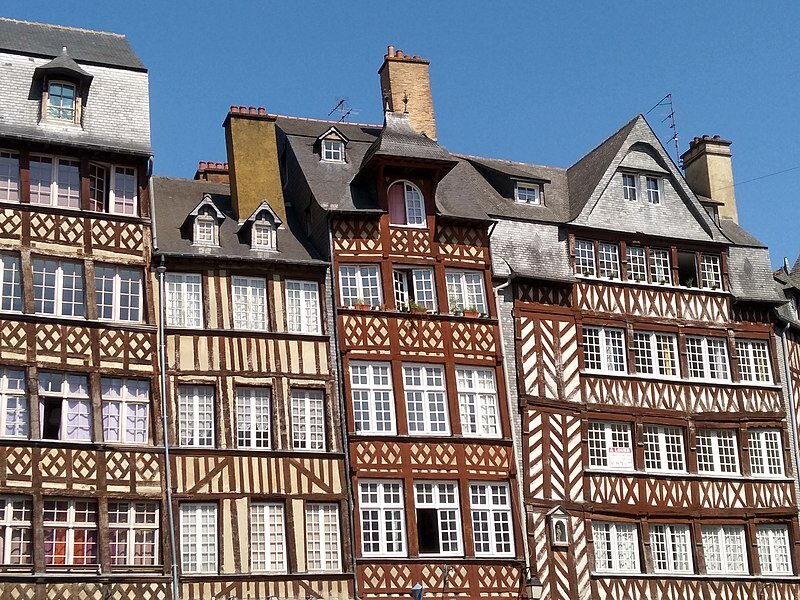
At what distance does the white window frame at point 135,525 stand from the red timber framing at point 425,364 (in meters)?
4.09

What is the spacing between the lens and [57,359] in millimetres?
27219

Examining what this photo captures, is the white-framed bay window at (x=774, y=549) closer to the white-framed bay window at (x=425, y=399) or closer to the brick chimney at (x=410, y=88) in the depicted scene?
the white-framed bay window at (x=425, y=399)

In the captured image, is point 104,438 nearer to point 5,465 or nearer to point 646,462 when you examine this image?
point 5,465

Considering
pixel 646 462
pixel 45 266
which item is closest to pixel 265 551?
pixel 45 266

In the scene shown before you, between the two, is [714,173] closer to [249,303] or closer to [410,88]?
[410,88]

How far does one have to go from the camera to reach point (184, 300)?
95.8 ft

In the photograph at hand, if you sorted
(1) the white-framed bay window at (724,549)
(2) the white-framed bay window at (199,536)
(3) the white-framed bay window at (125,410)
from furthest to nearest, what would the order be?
(1) the white-framed bay window at (724,549) → (3) the white-framed bay window at (125,410) → (2) the white-framed bay window at (199,536)

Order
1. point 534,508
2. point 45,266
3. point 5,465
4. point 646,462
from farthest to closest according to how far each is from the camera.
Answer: point 646,462, point 534,508, point 45,266, point 5,465

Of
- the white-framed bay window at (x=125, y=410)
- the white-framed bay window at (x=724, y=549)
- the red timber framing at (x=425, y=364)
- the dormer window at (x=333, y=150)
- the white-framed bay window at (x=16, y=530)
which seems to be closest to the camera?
the white-framed bay window at (x=16, y=530)

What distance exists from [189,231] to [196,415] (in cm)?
416

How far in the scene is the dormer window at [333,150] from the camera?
33094 millimetres

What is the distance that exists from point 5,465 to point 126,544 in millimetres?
2733

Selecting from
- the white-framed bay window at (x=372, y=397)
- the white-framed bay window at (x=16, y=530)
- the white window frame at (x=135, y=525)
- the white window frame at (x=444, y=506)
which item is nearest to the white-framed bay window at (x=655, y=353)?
the white window frame at (x=444, y=506)

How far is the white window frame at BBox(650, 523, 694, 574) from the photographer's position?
3216cm
